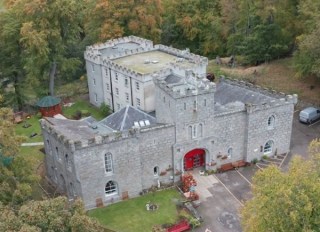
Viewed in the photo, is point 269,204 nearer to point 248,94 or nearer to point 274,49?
point 248,94

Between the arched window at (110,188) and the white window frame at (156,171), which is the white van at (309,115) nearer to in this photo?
the white window frame at (156,171)

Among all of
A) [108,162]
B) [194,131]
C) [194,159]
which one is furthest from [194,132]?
[108,162]

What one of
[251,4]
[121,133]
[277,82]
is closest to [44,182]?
[121,133]

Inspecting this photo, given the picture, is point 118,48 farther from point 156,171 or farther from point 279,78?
point 156,171

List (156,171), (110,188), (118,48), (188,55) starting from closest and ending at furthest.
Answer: (110,188) → (156,171) → (188,55) → (118,48)

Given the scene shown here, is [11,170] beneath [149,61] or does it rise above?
beneath
